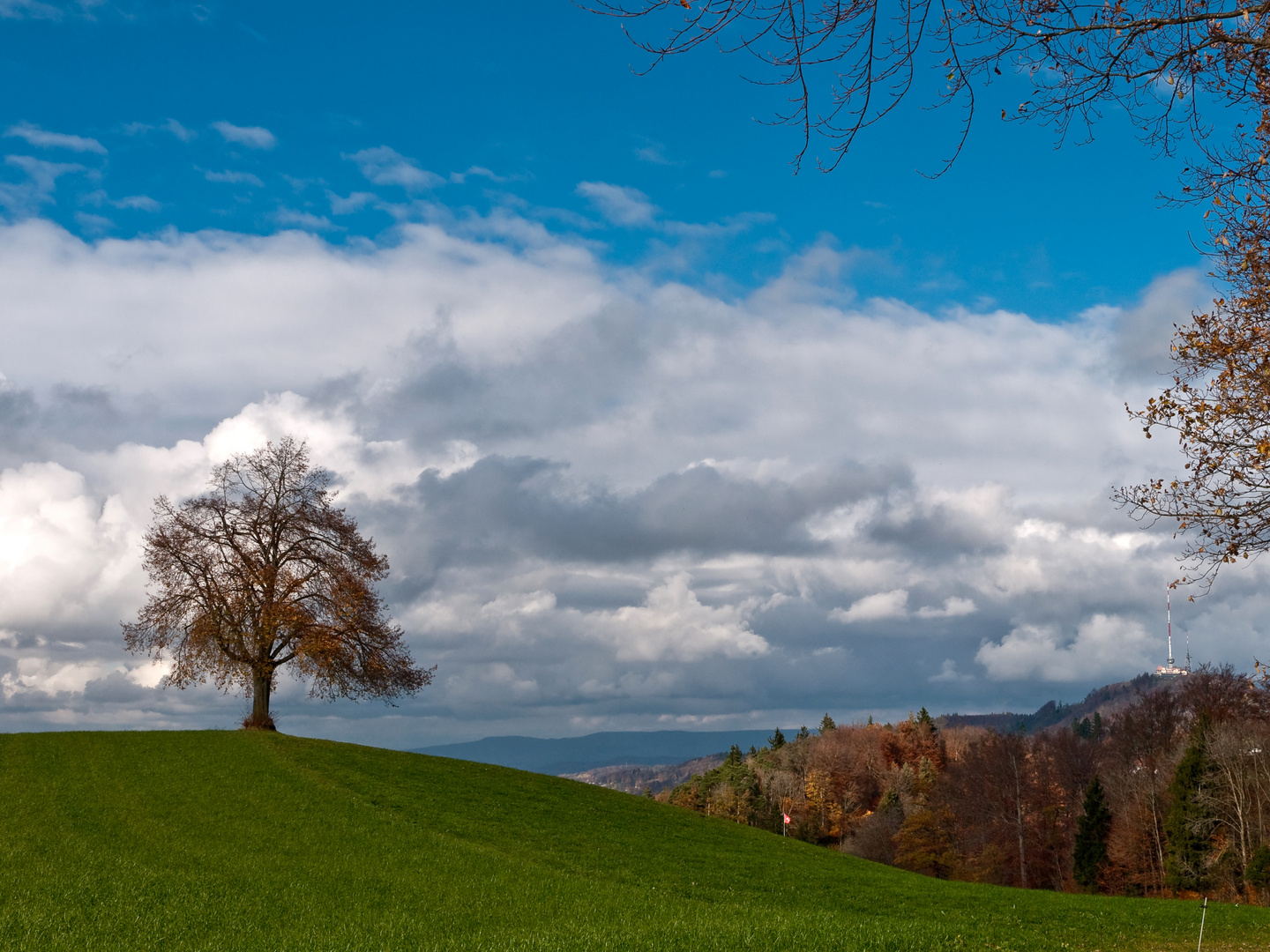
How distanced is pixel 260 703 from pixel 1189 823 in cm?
5668

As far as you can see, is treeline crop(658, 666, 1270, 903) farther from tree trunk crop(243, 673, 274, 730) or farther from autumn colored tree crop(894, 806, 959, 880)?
tree trunk crop(243, 673, 274, 730)

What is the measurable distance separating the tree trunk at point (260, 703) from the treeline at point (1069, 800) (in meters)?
41.3

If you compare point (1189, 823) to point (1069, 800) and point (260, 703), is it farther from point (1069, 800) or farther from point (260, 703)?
point (260, 703)

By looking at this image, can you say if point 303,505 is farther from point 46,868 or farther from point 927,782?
point 927,782

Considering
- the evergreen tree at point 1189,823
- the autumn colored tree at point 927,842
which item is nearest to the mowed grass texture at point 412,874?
the evergreen tree at point 1189,823

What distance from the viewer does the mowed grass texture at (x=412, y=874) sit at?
1486cm

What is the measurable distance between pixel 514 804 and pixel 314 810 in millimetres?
8479

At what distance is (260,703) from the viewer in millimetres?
41375

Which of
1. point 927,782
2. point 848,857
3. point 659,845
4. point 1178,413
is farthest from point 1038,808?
point 1178,413

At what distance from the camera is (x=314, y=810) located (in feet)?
90.2

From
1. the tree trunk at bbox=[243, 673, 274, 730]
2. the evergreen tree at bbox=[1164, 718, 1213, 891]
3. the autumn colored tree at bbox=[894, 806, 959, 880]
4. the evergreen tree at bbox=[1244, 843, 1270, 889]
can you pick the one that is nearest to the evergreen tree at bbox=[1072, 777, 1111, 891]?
the evergreen tree at bbox=[1164, 718, 1213, 891]

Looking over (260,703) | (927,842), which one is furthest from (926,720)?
(260,703)

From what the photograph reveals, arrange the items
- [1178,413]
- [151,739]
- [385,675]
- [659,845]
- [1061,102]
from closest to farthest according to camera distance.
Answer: [1061,102]
[1178,413]
[659,845]
[151,739]
[385,675]

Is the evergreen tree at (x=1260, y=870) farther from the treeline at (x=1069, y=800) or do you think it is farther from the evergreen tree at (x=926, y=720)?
the evergreen tree at (x=926, y=720)
